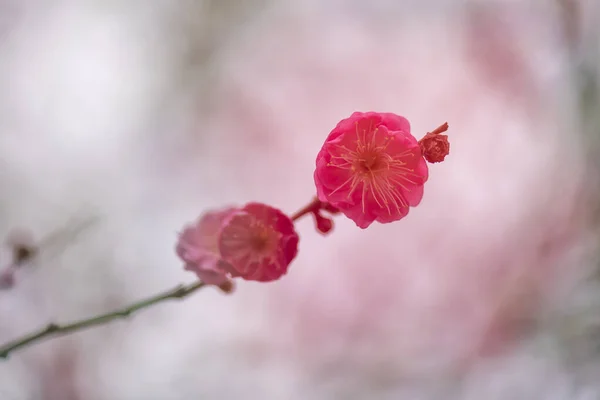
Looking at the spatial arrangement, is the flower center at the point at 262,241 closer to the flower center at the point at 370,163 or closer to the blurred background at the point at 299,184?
the flower center at the point at 370,163

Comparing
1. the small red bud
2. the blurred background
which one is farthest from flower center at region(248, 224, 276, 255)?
the blurred background

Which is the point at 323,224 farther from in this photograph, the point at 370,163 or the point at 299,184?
the point at 299,184

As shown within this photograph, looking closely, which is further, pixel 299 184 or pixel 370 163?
pixel 299 184

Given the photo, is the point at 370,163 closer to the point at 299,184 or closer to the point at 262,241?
the point at 262,241

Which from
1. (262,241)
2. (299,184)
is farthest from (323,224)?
(299,184)

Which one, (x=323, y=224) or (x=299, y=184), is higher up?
(x=299, y=184)

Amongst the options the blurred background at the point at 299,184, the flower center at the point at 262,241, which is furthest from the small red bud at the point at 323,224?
the blurred background at the point at 299,184

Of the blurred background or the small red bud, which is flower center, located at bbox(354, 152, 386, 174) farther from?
the blurred background

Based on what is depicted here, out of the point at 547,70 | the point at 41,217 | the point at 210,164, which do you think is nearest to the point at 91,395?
the point at 41,217

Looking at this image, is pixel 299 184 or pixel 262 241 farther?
pixel 299 184

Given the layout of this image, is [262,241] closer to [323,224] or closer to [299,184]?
[323,224]
